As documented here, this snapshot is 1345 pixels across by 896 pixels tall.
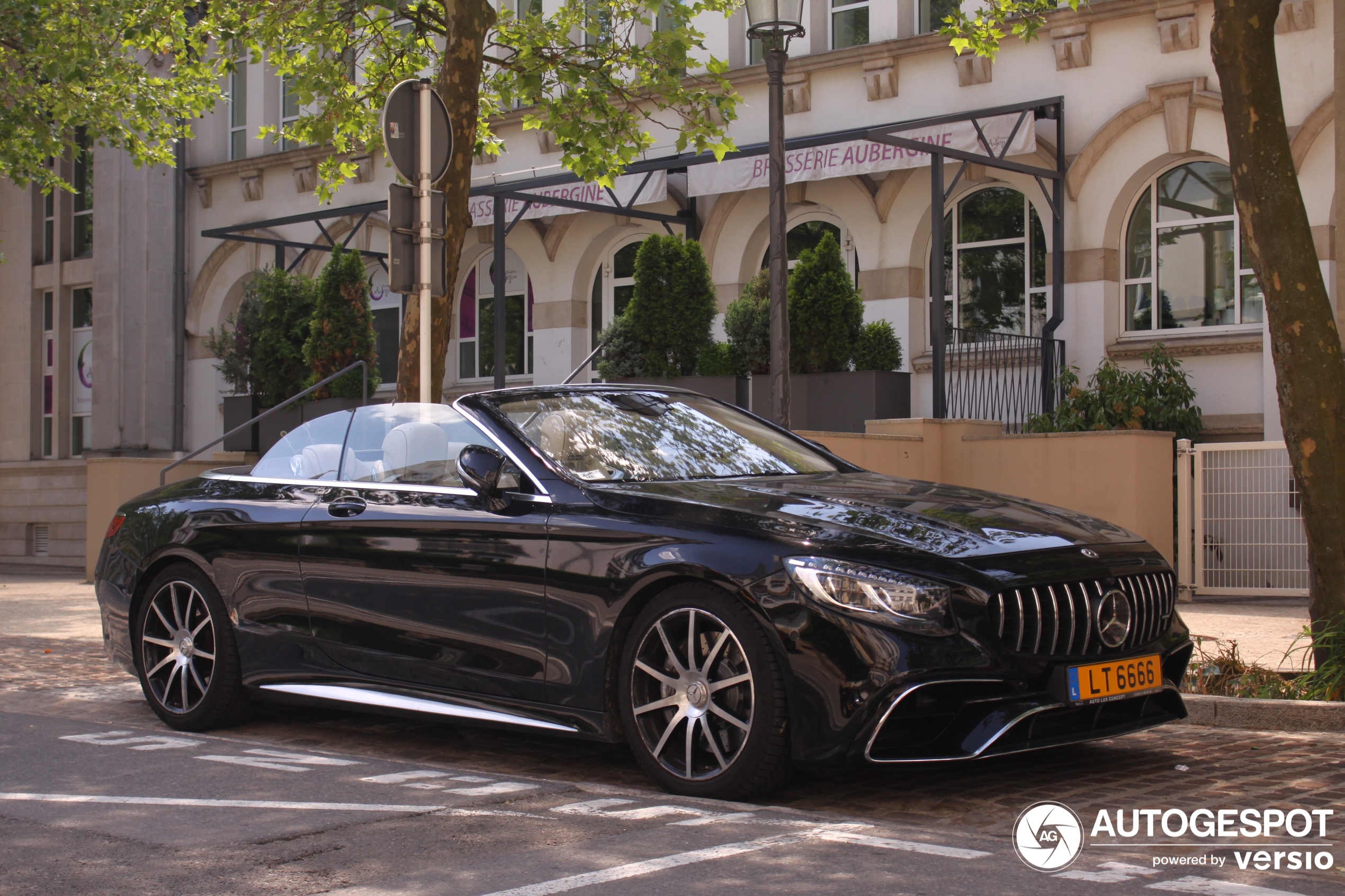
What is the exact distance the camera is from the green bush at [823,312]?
1650cm

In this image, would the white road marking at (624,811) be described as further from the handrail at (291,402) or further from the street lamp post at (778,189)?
the handrail at (291,402)

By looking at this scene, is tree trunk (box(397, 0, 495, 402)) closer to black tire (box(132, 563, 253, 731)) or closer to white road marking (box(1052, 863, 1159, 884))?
black tire (box(132, 563, 253, 731))

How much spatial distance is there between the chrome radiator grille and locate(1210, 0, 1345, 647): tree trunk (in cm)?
217

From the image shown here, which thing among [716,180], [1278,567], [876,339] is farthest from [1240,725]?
[716,180]

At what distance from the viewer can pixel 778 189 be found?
11.4m

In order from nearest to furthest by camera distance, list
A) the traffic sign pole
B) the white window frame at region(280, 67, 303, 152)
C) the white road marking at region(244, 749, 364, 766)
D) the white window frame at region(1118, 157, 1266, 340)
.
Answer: the white road marking at region(244, 749, 364, 766), the traffic sign pole, the white window frame at region(1118, 157, 1266, 340), the white window frame at region(280, 67, 303, 152)

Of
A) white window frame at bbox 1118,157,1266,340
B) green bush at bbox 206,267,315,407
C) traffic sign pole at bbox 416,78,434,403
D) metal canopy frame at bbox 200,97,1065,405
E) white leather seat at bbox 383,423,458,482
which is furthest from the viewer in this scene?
green bush at bbox 206,267,315,407

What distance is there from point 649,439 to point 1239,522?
857cm

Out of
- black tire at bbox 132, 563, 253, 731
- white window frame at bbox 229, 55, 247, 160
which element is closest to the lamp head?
black tire at bbox 132, 563, 253, 731

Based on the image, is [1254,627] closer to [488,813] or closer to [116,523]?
[488,813]

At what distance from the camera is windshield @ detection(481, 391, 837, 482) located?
6.11 meters

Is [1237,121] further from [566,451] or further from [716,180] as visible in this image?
[716,180]

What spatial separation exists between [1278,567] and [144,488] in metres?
12.7

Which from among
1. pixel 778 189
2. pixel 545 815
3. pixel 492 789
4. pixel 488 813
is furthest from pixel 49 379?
pixel 545 815
